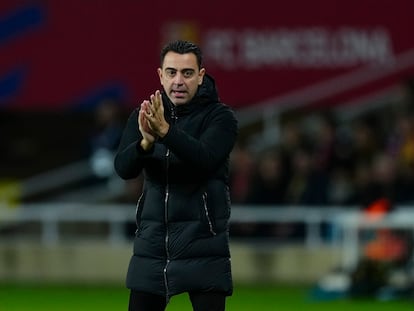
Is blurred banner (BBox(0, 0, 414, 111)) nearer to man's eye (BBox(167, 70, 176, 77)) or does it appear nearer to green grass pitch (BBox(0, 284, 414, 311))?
green grass pitch (BBox(0, 284, 414, 311))

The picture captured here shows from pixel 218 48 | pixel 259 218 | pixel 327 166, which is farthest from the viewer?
pixel 218 48

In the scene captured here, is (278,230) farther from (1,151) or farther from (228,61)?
(1,151)

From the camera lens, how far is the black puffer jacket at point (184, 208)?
8680mm

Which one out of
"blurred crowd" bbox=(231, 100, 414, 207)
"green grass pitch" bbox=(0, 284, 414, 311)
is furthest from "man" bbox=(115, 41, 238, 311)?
"blurred crowd" bbox=(231, 100, 414, 207)

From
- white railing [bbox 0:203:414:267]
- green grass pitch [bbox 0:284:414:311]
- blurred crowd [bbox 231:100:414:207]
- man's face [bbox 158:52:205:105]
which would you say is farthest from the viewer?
blurred crowd [bbox 231:100:414:207]

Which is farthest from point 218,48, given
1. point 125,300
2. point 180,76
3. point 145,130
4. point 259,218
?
point 145,130

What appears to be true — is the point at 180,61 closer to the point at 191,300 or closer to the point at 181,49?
the point at 181,49

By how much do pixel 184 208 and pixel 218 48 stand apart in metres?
13.8

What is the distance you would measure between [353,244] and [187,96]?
10058 millimetres

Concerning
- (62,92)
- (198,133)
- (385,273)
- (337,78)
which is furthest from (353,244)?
(198,133)

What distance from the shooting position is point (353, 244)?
18.5 m

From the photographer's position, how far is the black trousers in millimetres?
8711

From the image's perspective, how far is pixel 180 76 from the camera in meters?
8.60

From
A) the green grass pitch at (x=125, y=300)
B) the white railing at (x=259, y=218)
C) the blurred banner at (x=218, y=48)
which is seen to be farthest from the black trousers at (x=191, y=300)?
the blurred banner at (x=218, y=48)
